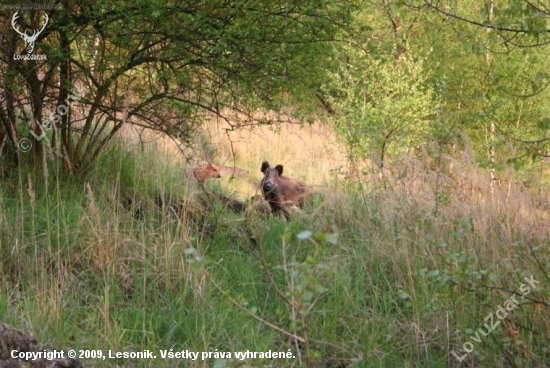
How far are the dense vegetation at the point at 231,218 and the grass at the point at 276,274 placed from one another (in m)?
0.02

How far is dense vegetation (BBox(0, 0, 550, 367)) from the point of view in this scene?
5973 millimetres

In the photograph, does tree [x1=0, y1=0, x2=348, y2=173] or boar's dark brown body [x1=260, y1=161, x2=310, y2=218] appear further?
boar's dark brown body [x1=260, y1=161, x2=310, y2=218]

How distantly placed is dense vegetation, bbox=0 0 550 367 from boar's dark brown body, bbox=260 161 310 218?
0.39m

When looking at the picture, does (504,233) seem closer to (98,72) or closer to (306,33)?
(306,33)

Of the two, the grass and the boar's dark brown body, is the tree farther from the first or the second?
the boar's dark brown body

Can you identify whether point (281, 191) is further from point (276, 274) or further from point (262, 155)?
point (262, 155)

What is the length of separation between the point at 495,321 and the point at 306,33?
364 cm

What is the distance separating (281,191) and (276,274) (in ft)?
9.99

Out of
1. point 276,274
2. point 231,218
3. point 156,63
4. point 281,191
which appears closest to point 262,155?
point 281,191

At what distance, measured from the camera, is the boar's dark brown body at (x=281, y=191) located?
10.3 meters

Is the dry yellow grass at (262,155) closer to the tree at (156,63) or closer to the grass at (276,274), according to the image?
the tree at (156,63)

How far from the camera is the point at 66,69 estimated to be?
8.44m

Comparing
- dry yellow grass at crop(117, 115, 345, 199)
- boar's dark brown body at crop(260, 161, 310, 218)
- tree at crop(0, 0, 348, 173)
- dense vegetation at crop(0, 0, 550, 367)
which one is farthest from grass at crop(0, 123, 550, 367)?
dry yellow grass at crop(117, 115, 345, 199)

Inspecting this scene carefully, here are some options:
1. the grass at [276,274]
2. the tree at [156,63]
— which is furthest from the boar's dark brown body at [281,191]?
the tree at [156,63]
